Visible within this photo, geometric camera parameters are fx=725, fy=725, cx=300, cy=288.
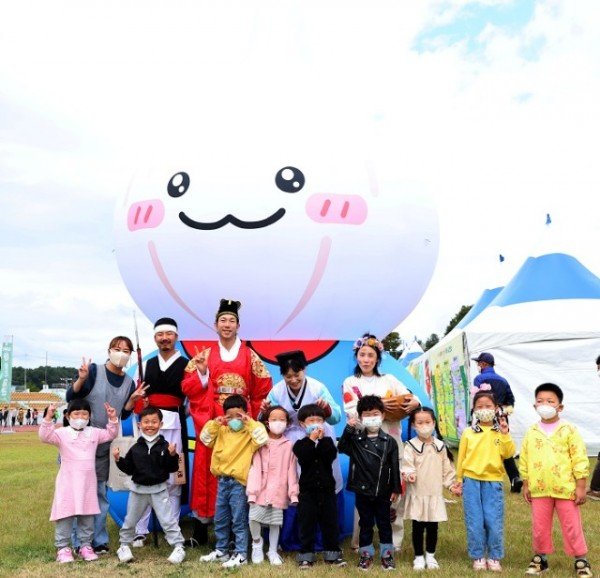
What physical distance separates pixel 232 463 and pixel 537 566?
1.93 meters

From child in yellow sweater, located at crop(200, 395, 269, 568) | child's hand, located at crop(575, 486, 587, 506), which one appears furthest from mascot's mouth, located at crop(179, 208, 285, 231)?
child's hand, located at crop(575, 486, 587, 506)

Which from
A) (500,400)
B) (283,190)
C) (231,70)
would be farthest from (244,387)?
(500,400)

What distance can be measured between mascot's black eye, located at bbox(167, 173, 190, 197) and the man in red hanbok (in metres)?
0.84

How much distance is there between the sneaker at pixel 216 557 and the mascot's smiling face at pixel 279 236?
146cm

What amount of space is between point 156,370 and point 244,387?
640 millimetres

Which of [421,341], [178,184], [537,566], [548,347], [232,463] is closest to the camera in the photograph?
[537,566]

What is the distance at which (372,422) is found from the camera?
4422mm

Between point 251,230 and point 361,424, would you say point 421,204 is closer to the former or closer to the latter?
Result: point 251,230

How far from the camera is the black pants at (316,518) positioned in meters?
4.45

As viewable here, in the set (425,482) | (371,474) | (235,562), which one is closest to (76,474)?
(235,562)

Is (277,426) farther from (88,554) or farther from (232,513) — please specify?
(88,554)

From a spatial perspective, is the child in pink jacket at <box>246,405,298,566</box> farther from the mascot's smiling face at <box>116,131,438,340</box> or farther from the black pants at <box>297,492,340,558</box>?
the mascot's smiling face at <box>116,131,438,340</box>

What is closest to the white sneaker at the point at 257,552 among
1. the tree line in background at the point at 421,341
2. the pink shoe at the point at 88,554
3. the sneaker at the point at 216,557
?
the sneaker at the point at 216,557

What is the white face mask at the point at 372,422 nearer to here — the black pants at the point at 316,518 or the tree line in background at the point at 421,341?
the black pants at the point at 316,518
